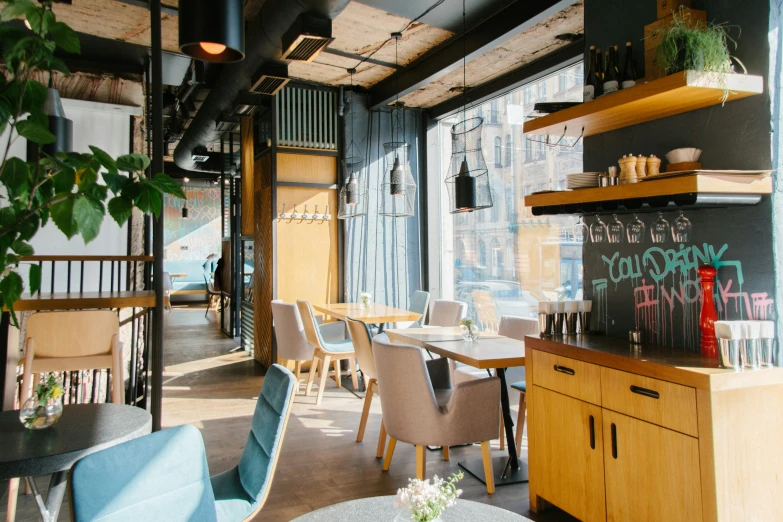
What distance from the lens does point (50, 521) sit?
2342 millimetres

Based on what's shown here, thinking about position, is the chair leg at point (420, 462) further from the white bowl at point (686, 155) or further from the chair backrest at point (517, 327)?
the white bowl at point (686, 155)

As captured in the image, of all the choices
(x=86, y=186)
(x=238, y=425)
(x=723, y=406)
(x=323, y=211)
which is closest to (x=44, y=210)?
(x=86, y=186)

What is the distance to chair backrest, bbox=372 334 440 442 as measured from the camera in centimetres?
318

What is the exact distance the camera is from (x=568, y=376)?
2906 millimetres

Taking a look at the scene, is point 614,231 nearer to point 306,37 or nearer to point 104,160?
point 306,37

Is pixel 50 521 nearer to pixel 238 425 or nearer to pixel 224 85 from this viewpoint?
pixel 238 425

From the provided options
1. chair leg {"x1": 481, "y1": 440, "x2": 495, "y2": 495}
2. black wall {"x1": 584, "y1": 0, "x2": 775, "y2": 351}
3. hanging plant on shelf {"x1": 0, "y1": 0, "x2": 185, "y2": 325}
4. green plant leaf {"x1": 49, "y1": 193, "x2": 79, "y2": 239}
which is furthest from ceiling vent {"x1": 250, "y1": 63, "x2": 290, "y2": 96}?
green plant leaf {"x1": 49, "y1": 193, "x2": 79, "y2": 239}

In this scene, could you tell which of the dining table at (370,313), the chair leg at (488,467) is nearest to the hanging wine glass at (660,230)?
the chair leg at (488,467)

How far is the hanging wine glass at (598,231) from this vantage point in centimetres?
328

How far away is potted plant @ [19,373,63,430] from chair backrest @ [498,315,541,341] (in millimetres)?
3192

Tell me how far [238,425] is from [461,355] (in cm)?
230

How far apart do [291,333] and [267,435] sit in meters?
3.48

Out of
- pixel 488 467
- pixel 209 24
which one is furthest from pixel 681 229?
pixel 209 24

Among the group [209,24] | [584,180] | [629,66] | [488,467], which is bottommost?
[488,467]
